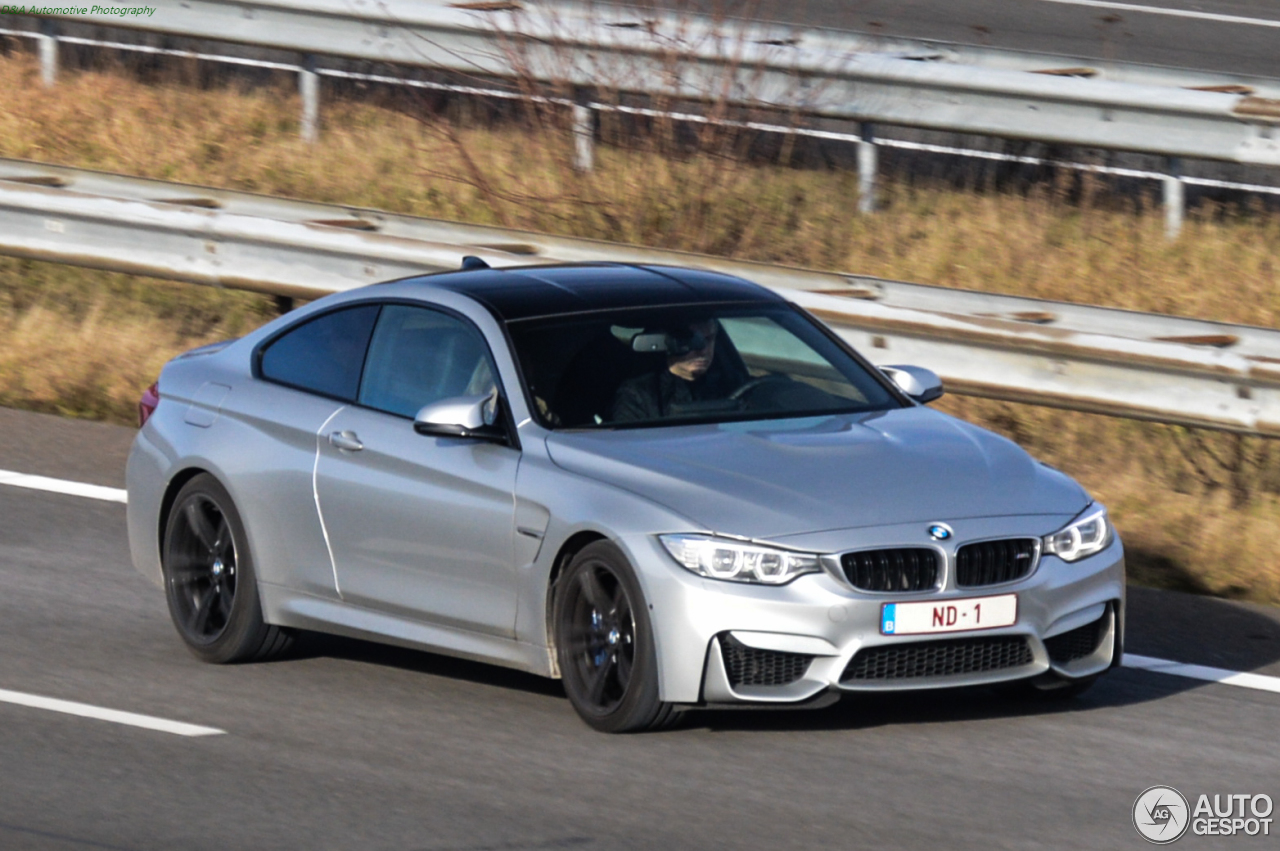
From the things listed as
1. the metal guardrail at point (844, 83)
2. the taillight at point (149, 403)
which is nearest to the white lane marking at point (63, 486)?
the taillight at point (149, 403)

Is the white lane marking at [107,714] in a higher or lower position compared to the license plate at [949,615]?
lower

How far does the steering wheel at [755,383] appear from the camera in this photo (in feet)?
26.3

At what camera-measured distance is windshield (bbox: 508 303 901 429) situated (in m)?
7.84

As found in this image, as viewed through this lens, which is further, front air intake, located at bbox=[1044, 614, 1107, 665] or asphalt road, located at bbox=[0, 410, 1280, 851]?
front air intake, located at bbox=[1044, 614, 1107, 665]

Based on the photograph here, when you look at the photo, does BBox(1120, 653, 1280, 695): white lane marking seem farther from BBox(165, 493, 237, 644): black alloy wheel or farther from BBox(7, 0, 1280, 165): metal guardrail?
BBox(7, 0, 1280, 165): metal guardrail

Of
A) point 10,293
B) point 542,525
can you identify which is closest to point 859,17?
point 10,293

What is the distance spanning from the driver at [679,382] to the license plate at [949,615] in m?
1.28

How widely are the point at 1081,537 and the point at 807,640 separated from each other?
102 cm

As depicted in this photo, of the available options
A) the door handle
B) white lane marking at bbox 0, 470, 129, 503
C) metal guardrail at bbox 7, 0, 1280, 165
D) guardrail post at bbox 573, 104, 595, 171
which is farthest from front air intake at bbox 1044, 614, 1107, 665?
guardrail post at bbox 573, 104, 595, 171

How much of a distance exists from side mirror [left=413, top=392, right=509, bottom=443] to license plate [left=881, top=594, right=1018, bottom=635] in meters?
1.50

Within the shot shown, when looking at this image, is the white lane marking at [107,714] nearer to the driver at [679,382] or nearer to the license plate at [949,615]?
the driver at [679,382]

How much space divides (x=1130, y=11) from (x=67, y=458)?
13646mm

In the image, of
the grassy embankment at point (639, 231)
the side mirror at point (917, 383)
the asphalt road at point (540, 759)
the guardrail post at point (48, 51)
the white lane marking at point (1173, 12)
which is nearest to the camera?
the asphalt road at point (540, 759)

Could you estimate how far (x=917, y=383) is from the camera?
8.44 meters
